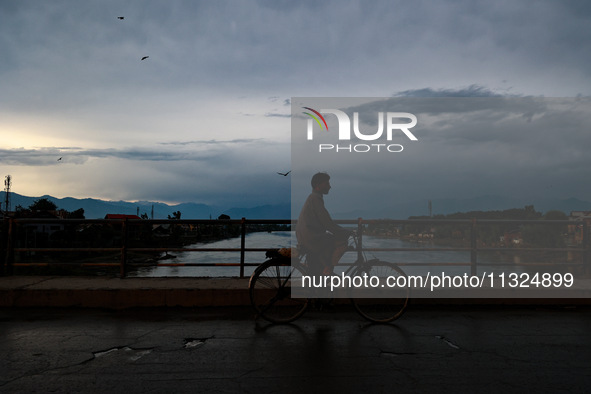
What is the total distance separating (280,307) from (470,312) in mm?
3184

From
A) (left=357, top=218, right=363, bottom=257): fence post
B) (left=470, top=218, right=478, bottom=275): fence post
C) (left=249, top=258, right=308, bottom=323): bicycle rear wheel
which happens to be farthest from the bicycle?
(left=470, top=218, right=478, bottom=275): fence post

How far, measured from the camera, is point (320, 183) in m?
7.15

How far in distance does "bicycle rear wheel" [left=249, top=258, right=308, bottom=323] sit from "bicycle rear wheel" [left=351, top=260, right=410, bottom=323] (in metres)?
0.85

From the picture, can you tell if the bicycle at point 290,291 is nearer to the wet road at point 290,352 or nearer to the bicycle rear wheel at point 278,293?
the bicycle rear wheel at point 278,293

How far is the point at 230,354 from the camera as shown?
207 inches

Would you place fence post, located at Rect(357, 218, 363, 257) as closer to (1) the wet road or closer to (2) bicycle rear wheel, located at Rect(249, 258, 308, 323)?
(1) the wet road

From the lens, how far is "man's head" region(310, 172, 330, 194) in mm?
7152

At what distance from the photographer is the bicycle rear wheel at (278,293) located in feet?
23.2

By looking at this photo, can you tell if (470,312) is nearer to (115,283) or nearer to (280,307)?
(280,307)

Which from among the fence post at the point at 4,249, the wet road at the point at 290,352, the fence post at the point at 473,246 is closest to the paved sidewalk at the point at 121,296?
the wet road at the point at 290,352

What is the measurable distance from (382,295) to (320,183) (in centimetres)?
188

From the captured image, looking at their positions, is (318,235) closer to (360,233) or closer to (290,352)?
(360,233)

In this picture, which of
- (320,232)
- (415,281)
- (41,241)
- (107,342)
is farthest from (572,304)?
(41,241)

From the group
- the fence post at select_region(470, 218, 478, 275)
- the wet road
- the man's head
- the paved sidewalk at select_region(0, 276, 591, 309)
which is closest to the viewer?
the wet road
